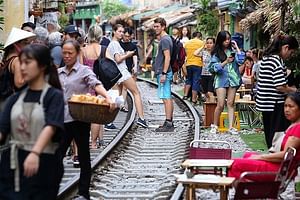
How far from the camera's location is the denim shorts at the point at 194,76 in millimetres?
22761

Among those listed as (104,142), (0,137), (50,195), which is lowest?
(104,142)

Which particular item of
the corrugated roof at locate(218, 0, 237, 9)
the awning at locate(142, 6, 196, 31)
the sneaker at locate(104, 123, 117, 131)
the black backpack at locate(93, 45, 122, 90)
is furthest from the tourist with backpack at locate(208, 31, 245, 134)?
the awning at locate(142, 6, 196, 31)

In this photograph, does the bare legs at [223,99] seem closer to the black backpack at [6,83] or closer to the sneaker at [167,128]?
the sneaker at [167,128]

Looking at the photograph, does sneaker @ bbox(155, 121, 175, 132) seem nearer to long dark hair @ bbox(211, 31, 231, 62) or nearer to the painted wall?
long dark hair @ bbox(211, 31, 231, 62)

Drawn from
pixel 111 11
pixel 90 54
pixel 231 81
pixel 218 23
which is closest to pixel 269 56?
pixel 90 54

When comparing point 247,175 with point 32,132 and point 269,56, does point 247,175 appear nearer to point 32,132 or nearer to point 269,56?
point 32,132

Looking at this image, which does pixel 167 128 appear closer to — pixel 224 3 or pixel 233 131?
pixel 233 131

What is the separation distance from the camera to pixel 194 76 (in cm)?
2300

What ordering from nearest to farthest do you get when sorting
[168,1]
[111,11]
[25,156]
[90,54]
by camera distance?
[25,156], [90,54], [168,1], [111,11]

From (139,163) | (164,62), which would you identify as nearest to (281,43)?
(139,163)

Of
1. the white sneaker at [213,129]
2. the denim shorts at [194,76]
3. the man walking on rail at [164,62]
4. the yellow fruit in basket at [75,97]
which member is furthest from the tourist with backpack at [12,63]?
the denim shorts at [194,76]

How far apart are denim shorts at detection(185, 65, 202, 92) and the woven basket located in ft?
44.3

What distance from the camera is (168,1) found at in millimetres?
67000

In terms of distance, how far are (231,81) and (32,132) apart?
31.6 feet
